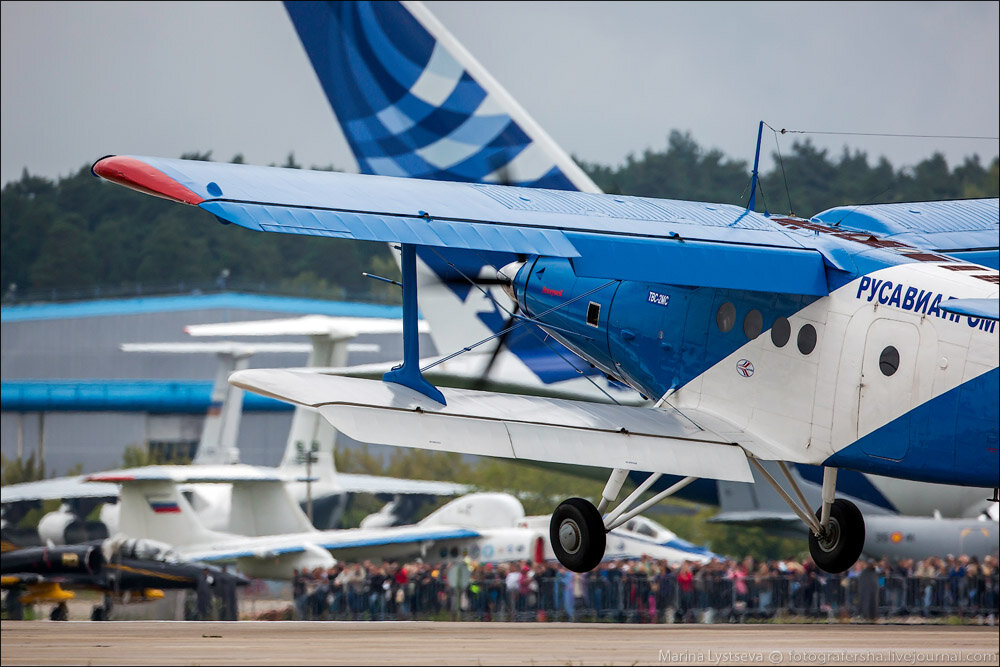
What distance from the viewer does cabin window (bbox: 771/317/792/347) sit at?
14.2 meters

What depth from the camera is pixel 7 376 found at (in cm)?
7950

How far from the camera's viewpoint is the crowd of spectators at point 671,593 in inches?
1054

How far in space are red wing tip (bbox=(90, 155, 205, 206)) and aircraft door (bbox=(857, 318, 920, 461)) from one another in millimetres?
6501

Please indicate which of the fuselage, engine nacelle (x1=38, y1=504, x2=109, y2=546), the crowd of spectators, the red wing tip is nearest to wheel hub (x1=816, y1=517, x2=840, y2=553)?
the fuselage

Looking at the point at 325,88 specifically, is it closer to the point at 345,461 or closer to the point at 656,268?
the point at 656,268

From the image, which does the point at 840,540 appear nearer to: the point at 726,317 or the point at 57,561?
the point at 726,317

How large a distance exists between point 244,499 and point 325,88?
14.9m

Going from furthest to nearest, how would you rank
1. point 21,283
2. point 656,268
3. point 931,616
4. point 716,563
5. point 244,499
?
point 21,283, point 244,499, point 716,563, point 931,616, point 656,268

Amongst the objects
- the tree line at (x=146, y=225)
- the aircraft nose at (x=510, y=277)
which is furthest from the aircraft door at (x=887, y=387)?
the tree line at (x=146, y=225)

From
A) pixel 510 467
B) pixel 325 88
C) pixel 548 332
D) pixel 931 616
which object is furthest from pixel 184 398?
pixel 548 332

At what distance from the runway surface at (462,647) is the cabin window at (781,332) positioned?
2.96 metres

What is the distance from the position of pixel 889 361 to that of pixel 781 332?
1340 millimetres

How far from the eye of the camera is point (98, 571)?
101 ft

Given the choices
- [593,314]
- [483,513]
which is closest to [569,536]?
[593,314]
